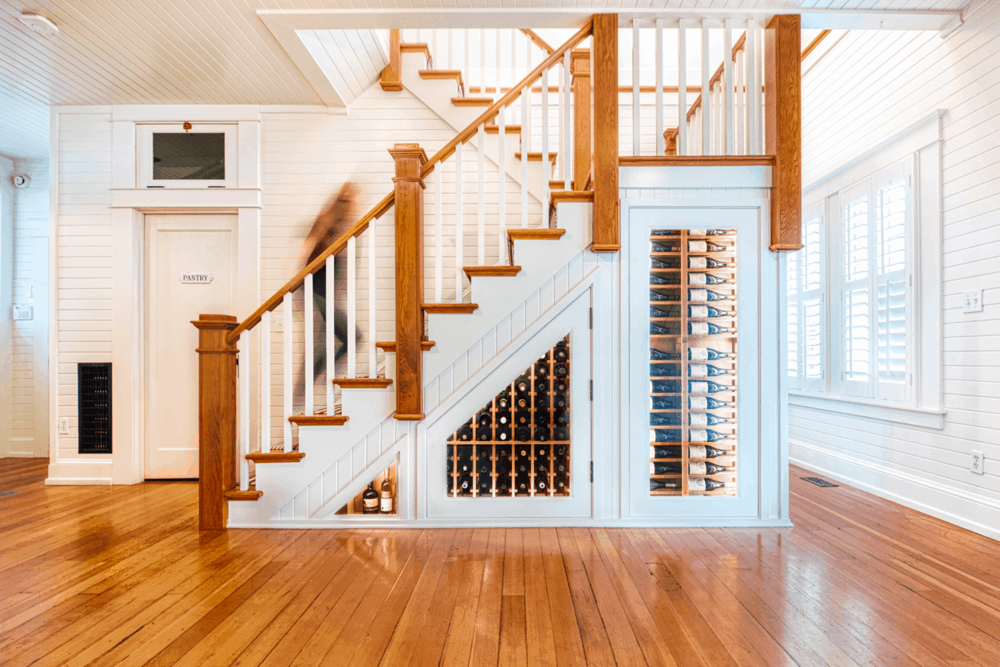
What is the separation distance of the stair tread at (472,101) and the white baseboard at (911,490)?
403 centimetres

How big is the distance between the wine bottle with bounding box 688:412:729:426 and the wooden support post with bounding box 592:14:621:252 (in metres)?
1.10

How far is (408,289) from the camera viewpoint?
3.10 meters

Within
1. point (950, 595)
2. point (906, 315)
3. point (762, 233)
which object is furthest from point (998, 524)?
point (762, 233)

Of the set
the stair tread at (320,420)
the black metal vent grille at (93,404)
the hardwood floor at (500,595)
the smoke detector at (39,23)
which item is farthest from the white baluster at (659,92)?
the black metal vent grille at (93,404)

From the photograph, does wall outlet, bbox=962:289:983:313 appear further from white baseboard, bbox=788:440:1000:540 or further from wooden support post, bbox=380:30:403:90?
wooden support post, bbox=380:30:403:90

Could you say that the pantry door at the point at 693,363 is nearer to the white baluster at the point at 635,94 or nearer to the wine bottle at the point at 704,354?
the wine bottle at the point at 704,354

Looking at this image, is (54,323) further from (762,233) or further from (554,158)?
(762,233)

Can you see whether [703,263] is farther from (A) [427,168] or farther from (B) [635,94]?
(A) [427,168]

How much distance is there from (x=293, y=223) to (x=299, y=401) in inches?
57.6

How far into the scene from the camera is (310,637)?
6.28 feet

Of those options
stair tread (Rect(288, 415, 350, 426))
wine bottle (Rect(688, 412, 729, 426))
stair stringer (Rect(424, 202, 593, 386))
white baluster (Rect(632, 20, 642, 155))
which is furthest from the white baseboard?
stair tread (Rect(288, 415, 350, 426))

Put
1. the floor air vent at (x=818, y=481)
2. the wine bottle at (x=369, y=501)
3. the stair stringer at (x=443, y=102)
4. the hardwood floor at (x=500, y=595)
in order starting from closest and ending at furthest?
the hardwood floor at (x=500, y=595) < the wine bottle at (x=369, y=501) < the floor air vent at (x=818, y=481) < the stair stringer at (x=443, y=102)

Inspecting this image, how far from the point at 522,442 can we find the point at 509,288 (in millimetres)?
931

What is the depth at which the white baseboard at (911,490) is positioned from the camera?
298cm
